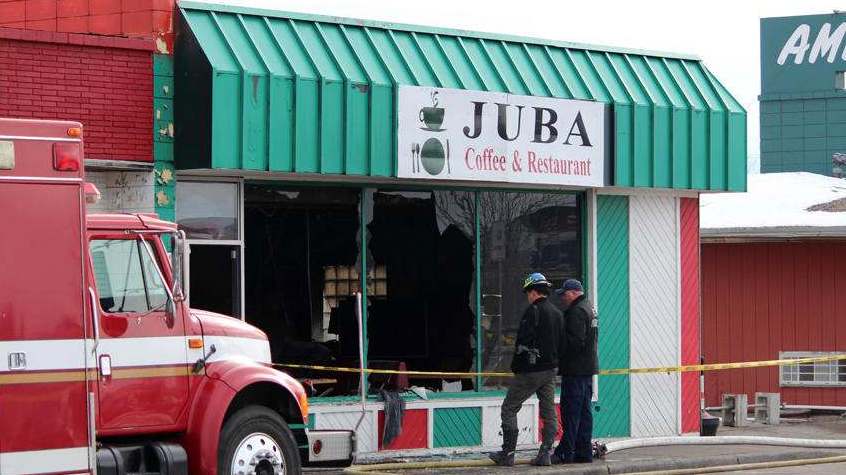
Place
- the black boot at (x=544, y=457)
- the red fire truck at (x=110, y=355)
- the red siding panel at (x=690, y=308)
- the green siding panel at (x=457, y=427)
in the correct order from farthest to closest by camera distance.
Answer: the red siding panel at (x=690, y=308), the green siding panel at (x=457, y=427), the black boot at (x=544, y=457), the red fire truck at (x=110, y=355)

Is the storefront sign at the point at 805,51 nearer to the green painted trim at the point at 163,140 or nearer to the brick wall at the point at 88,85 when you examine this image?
the green painted trim at the point at 163,140

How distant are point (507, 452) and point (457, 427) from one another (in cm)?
210

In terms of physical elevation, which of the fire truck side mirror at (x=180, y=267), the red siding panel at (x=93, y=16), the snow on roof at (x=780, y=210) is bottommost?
the fire truck side mirror at (x=180, y=267)

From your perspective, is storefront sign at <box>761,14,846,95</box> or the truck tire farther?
storefront sign at <box>761,14,846,95</box>

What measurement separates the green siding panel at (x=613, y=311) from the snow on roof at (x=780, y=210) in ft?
15.0

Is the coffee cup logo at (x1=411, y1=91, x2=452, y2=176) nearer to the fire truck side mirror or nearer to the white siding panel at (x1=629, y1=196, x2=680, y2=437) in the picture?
the white siding panel at (x1=629, y1=196, x2=680, y2=437)

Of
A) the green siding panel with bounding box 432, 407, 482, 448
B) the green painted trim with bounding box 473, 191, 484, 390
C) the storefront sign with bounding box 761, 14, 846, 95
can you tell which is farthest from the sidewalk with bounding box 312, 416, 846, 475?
the storefront sign with bounding box 761, 14, 846, 95

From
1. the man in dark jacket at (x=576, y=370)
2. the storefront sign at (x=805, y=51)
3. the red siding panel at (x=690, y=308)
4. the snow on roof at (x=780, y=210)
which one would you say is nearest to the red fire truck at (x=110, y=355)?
the man in dark jacket at (x=576, y=370)

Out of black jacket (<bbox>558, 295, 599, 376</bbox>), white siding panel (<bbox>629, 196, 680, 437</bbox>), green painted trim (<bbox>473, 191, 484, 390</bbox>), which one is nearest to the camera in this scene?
black jacket (<bbox>558, 295, 599, 376</bbox>)

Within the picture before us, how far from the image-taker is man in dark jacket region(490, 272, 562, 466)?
54.8 ft

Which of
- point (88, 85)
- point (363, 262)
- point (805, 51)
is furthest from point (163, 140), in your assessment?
point (805, 51)

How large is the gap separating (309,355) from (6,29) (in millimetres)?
5126

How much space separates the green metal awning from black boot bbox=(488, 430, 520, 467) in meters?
3.24

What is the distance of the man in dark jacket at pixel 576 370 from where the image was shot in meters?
17.1
